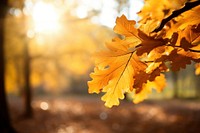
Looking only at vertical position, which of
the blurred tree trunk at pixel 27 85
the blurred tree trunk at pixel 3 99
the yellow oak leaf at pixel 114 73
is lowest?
the yellow oak leaf at pixel 114 73

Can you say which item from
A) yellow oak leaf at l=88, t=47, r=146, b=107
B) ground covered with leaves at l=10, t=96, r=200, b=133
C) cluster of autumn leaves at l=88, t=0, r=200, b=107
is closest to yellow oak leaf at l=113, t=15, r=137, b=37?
cluster of autumn leaves at l=88, t=0, r=200, b=107

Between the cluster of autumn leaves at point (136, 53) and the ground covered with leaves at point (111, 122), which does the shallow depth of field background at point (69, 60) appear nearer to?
the ground covered with leaves at point (111, 122)

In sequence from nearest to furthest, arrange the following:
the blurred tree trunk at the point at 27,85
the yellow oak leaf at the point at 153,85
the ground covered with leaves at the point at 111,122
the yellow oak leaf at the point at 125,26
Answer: the yellow oak leaf at the point at 125,26
the yellow oak leaf at the point at 153,85
the ground covered with leaves at the point at 111,122
the blurred tree trunk at the point at 27,85

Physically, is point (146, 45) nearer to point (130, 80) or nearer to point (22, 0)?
point (130, 80)

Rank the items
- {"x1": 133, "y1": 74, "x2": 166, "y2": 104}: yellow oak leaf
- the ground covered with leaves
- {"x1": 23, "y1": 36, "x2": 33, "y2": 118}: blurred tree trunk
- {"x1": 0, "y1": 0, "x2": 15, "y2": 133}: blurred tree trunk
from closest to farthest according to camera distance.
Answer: {"x1": 133, "y1": 74, "x2": 166, "y2": 104}: yellow oak leaf → {"x1": 0, "y1": 0, "x2": 15, "y2": 133}: blurred tree trunk → the ground covered with leaves → {"x1": 23, "y1": 36, "x2": 33, "y2": 118}: blurred tree trunk

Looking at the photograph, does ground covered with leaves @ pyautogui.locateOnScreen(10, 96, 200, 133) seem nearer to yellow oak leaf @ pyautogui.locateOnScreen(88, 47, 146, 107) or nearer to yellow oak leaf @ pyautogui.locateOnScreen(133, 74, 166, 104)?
yellow oak leaf @ pyautogui.locateOnScreen(133, 74, 166, 104)

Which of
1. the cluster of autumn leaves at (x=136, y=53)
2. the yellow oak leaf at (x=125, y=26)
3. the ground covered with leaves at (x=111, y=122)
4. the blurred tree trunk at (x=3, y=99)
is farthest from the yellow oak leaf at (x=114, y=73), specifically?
the ground covered with leaves at (x=111, y=122)

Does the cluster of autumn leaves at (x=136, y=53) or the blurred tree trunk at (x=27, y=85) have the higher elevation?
the blurred tree trunk at (x=27, y=85)

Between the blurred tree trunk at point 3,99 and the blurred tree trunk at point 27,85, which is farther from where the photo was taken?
the blurred tree trunk at point 27,85

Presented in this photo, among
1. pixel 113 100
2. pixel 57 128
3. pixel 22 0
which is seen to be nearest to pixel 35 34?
pixel 22 0

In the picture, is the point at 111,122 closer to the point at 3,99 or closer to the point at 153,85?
the point at 3,99

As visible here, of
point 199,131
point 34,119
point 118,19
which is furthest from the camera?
point 34,119
